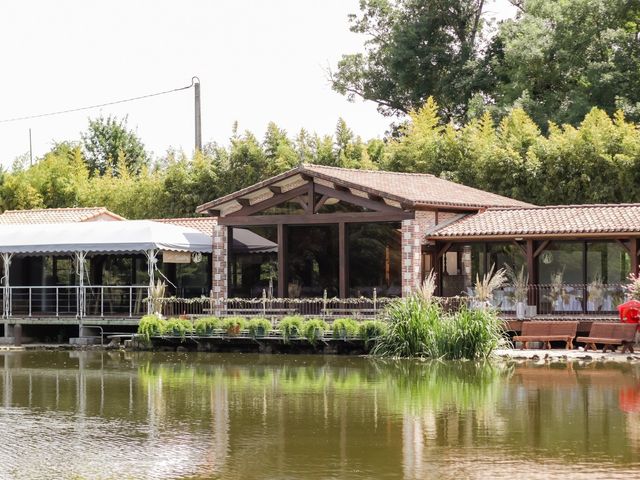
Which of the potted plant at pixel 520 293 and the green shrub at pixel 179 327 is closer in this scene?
the potted plant at pixel 520 293

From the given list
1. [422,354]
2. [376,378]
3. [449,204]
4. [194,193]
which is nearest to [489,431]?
[376,378]

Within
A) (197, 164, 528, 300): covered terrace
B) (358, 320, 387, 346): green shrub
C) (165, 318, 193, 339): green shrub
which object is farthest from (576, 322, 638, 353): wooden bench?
(165, 318, 193, 339): green shrub

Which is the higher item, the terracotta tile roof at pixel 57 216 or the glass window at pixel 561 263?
the terracotta tile roof at pixel 57 216

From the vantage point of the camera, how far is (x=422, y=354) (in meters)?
28.2

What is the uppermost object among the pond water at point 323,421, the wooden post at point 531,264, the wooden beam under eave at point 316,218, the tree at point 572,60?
the tree at point 572,60

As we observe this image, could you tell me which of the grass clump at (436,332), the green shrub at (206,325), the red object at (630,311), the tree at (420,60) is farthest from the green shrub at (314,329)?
the tree at (420,60)

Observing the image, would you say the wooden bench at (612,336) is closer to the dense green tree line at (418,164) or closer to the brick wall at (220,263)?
the dense green tree line at (418,164)

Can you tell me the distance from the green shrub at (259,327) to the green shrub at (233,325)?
0.23 metres

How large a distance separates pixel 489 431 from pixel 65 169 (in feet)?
118

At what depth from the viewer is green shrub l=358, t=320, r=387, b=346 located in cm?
2938

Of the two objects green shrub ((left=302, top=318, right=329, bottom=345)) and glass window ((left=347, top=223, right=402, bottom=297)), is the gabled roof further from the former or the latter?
green shrub ((left=302, top=318, right=329, bottom=345))

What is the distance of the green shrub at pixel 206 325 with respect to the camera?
31531mm

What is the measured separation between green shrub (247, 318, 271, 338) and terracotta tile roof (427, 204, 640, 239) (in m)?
5.05

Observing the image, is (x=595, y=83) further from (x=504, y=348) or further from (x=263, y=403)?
(x=263, y=403)
